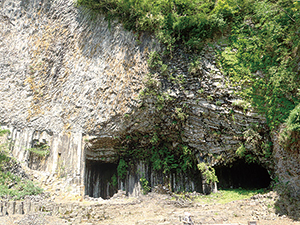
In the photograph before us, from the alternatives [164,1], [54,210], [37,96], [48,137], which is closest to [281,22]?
[164,1]

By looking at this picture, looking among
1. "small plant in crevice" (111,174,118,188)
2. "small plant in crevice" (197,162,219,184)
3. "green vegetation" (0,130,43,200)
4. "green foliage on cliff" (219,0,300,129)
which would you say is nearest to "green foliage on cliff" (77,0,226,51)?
"green foliage on cliff" (219,0,300,129)

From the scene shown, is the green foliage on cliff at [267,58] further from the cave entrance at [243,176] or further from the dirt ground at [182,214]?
the cave entrance at [243,176]

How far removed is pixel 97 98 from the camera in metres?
14.5

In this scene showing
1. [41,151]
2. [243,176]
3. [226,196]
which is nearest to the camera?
[226,196]

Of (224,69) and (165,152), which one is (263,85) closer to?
(224,69)

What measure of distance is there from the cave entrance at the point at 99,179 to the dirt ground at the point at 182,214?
5046 millimetres

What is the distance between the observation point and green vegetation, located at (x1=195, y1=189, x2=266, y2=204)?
10896 mm

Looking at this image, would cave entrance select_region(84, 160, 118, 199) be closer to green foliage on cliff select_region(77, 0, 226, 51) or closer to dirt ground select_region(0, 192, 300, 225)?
dirt ground select_region(0, 192, 300, 225)

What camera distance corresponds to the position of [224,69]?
11.9m

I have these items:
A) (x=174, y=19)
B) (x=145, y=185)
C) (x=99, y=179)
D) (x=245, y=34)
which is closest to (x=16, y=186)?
(x=99, y=179)

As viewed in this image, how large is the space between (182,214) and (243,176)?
5.84 meters

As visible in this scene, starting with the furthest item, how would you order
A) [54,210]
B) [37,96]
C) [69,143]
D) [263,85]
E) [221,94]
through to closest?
[37,96] → [69,143] → [221,94] → [263,85] → [54,210]

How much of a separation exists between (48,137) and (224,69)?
1085cm

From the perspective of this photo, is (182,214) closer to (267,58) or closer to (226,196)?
(226,196)
